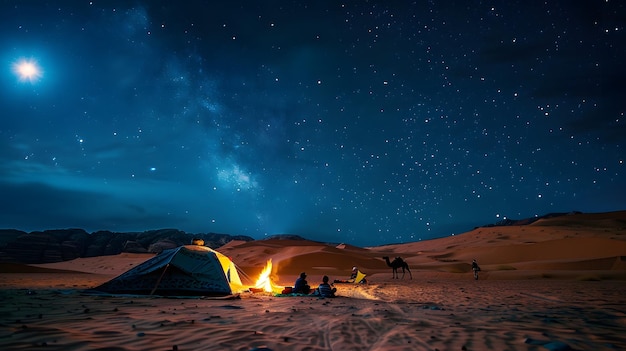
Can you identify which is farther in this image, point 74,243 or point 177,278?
point 74,243

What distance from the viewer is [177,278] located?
12.5 meters

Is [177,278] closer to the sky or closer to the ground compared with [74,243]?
closer to the ground

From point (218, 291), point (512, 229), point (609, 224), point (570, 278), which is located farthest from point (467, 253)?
point (218, 291)

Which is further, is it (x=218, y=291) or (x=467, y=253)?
(x=467, y=253)

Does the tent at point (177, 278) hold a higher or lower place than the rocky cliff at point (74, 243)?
lower

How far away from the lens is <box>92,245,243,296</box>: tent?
1223 cm

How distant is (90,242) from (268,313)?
68.6 meters

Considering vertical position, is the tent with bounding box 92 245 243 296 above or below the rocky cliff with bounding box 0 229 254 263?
below

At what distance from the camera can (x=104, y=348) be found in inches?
176

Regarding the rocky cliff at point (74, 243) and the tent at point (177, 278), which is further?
the rocky cliff at point (74, 243)

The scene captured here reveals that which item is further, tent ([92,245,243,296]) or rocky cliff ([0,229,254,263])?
rocky cliff ([0,229,254,263])

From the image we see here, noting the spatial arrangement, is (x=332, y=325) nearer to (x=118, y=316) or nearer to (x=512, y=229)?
(x=118, y=316)

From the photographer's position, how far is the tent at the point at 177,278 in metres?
12.2

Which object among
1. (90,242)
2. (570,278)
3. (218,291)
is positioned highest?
(90,242)
